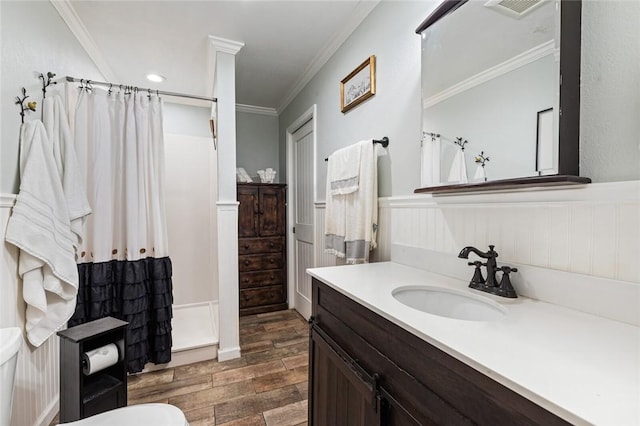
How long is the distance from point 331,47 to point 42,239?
225 centimetres

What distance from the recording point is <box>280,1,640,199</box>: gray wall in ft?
2.36

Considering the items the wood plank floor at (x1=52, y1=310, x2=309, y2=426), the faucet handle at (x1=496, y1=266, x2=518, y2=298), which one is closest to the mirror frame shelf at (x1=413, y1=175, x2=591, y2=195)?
the faucet handle at (x1=496, y1=266, x2=518, y2=298)

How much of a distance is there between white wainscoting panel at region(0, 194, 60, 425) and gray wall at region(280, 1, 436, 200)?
1.92m

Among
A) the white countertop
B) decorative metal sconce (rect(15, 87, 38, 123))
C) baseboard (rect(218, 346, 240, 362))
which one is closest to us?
the white countertop

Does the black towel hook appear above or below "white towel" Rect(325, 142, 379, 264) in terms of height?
above

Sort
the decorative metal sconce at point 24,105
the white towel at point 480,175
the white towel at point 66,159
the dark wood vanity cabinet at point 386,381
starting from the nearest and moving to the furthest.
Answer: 1. the dark wood vanity cabinet at point 386,381
2. the white towel at point 480,175
3. the decorative metal sconce at point 24,105
4. the white towel at point 66,159

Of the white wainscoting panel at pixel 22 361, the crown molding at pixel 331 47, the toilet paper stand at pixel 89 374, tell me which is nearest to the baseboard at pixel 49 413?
the white wainscoting panel at pixel 22 361

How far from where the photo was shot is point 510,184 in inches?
35.4

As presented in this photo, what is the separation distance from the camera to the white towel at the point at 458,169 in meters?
1.11

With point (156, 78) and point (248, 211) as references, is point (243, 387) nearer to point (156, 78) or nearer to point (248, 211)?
point (248, 211)

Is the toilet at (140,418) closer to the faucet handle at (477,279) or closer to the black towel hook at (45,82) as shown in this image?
the faucet handle at (477,279)

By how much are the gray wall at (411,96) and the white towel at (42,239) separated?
1803mm

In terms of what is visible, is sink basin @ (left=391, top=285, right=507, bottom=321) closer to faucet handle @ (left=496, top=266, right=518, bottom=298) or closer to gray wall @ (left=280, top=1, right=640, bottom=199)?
faucet handle @ (left=496, top=266, right=518, bottom=298)

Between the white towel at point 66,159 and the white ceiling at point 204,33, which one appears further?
the white ceiling at point 204,33
